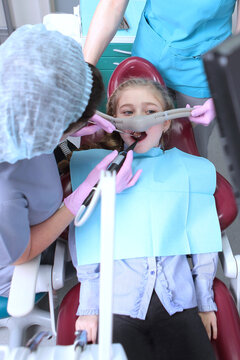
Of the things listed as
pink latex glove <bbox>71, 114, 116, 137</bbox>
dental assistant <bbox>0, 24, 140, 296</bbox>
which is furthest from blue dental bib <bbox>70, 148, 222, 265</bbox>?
dental assistant <bbox>0, 24, 140, 296</bbox>

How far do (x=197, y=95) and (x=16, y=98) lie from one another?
0.96m

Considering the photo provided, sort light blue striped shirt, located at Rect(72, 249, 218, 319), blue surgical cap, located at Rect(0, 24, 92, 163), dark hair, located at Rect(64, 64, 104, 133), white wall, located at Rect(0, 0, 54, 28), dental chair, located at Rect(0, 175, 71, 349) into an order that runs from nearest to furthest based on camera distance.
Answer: blue surgical cap, located at Rect(0, 24, 92, 163) < dark hair, located at Rect(64, 64, 104, 133) < dental chair, located at Rect(0, 175, 71, 349) < light blue striped shirt, located at Rect(72, 249, 218, 319) < white wall, located at Rect(0, 0, 54, 28)

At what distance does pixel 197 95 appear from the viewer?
53.8 inches

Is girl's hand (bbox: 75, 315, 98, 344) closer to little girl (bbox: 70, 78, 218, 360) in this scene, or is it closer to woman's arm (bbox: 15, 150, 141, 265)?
little girl (bbox: 70, 78, 218, 360)

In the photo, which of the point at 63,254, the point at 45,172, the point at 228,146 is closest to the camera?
the point at 228,146

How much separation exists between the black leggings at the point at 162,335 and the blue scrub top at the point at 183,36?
0.90m

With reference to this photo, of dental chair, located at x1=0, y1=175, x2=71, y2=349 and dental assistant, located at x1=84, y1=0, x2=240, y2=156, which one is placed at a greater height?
dental assistant, located at x1=84, y1=0, x2=240, y2=156

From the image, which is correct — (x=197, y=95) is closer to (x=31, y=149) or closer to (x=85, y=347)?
(x=31, y=149)

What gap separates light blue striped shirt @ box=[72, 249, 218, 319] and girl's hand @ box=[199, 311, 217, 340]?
0.07ft

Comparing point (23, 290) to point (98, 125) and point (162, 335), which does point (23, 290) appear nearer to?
point (162, 335)

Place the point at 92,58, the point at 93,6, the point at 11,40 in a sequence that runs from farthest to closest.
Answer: the point at 93,6, the point at 92,58, the point at 11,40

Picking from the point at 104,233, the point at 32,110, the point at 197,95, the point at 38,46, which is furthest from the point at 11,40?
the point at 197,95

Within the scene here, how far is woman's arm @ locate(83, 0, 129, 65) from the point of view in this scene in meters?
1.19

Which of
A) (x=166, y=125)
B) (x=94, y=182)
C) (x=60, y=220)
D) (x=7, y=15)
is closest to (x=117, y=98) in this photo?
(x=166, y=125)
